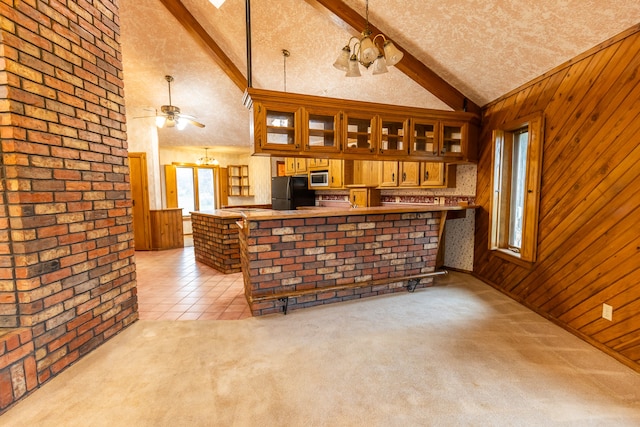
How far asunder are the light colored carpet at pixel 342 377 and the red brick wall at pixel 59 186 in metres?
0.28

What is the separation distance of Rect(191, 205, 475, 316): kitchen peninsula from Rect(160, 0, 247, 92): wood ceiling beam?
271 centimetres

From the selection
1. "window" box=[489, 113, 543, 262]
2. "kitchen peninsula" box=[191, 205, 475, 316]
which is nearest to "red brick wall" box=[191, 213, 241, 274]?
"kitchen peninsula" box=[191, 205, 475, 316]

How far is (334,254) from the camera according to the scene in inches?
112

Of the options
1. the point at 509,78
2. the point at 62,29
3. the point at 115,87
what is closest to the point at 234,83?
the point at 115,87

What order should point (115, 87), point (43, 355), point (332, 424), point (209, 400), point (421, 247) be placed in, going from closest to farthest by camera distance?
point (332, 424) < point (209, 400) < point (43, 355) < point (115, 87) < point (421, 247)

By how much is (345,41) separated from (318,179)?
2.89m

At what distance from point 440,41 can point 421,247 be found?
217 centimetres

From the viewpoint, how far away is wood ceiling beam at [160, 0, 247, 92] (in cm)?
355

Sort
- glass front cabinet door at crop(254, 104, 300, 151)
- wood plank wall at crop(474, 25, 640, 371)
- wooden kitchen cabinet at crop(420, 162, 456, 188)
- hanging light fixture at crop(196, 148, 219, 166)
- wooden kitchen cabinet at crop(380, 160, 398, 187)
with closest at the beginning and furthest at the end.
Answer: wood plank wall at crop(474, 25, 640, 371) < glass front cabinet door at crop(254, 104, 300, 151) < wooden kitchen cabinet at crop(420, 162, 456, 188) < wooden kitchen cabinet at crop(380, 160, 398, 187) < hanging light fixture at crop(196, 148, 219, 166)

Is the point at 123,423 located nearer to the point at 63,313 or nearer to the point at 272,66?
the point at 63,313

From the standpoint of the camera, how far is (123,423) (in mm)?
1396

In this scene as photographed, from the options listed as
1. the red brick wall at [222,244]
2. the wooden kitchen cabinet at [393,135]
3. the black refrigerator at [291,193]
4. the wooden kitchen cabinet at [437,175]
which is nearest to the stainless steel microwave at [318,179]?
the black refrigerator at [291,193]

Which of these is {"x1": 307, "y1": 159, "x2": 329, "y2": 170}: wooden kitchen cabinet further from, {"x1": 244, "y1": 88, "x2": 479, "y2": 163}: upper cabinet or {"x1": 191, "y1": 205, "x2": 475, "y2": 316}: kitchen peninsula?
{"x1": 191, "y1": 205, "x2": 475, "y2": 316}: kitchen peninsula

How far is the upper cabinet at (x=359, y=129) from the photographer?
2760 millimetres
